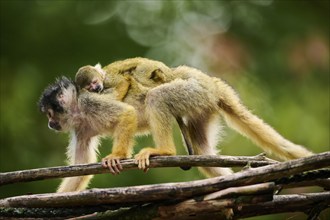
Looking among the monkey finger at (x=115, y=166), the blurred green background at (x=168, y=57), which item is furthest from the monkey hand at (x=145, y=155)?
the blurred green background at (x=168, y=57)

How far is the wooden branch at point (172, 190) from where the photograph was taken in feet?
9.55

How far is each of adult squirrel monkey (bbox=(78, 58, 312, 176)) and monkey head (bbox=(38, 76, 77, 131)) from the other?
295 mm

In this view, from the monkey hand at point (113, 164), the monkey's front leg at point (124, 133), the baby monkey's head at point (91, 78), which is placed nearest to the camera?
the monkey hand at point (113, 164)

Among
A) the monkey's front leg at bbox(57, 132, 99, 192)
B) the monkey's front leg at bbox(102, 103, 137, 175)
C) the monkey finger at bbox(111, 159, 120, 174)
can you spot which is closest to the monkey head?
the monkey's front leg at bbox(57, 132, 99, 192)

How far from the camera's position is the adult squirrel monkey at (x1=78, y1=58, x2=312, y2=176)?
4.38m

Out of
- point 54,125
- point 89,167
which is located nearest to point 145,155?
point 89,167

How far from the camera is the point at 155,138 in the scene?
4336mm

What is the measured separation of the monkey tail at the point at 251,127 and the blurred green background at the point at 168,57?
93.0 inches

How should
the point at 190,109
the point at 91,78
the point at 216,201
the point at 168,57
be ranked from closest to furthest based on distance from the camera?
the point at 216,201
the point at 190,109
the point at 91,78
the point at 168,57

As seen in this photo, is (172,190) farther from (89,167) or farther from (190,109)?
(190,109)

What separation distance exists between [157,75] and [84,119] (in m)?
0.52

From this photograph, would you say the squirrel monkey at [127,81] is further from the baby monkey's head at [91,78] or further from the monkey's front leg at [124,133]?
the monkey's front leg at [124,133]

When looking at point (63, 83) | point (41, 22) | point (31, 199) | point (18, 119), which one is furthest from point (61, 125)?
point (41, 22)

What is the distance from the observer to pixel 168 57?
352 inches
